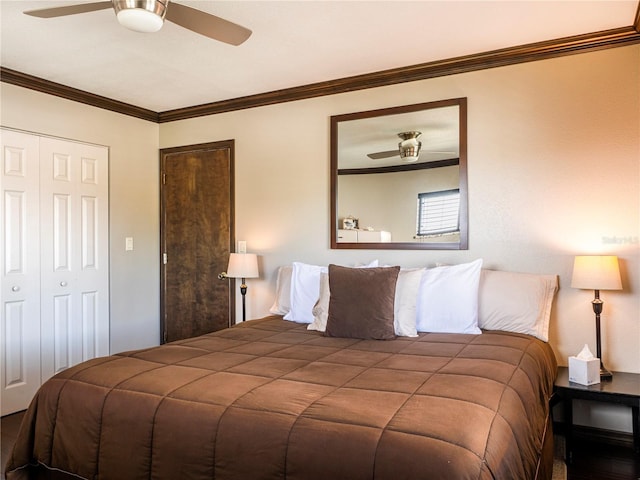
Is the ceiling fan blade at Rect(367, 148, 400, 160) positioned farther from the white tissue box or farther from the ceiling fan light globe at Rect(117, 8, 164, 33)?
the ceiling fan light globe at Rect(117, 8, 164, 33)

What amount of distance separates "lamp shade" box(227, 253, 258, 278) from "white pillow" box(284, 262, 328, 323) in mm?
513

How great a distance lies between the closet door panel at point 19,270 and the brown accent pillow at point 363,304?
2305 millimetres

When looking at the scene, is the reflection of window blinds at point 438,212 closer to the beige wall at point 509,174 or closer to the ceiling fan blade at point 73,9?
the beige wall at point 509,174

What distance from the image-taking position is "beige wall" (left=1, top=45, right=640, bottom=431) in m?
2.85

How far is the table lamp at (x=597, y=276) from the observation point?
8.63 feet

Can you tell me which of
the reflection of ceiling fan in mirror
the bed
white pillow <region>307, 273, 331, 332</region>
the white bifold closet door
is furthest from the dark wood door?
the bed

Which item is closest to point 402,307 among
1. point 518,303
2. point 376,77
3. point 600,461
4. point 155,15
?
point 518,303

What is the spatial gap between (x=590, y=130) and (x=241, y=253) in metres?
2.73

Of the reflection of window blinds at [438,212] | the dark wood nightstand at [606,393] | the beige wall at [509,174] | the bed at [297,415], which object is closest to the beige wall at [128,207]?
the beige wall at [509,174]

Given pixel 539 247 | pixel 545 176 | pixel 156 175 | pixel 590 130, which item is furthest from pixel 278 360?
pixel 156 175

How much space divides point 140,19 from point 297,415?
1627 millimetres

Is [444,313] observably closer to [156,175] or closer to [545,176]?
[545,176]

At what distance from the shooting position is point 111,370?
2.05 m

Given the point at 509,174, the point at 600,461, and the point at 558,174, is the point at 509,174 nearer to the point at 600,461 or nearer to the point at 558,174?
the point at 558,174
